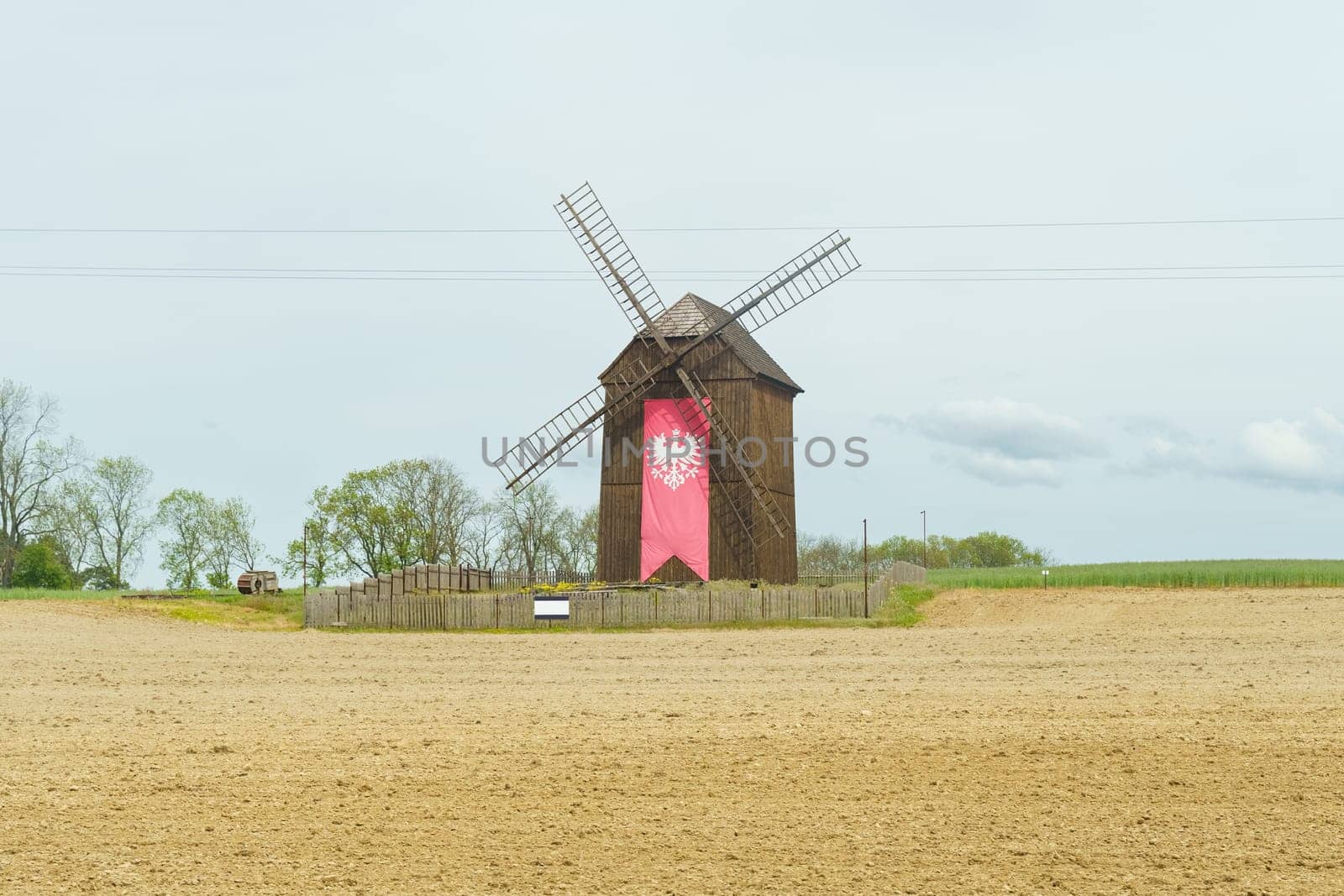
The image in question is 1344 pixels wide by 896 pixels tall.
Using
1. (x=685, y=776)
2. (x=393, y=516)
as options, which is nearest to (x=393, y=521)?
(x=393, y=516)

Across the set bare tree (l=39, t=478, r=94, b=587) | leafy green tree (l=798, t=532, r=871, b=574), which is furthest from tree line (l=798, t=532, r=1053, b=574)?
bare tree (l=39, t=478, r=94, b=587)

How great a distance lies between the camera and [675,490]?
39.4 metres

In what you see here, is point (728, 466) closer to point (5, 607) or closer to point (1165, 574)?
point (1165, 574)

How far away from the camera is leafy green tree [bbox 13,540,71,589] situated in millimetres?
60875

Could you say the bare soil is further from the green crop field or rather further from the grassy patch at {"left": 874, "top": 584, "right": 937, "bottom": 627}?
the green crop field

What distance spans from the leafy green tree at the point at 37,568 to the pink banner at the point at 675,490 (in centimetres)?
→ 3536

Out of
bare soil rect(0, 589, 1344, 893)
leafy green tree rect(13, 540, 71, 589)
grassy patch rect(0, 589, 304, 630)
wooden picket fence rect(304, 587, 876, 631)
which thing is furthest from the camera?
leafy green tree rect(13, 540, 71, 589)

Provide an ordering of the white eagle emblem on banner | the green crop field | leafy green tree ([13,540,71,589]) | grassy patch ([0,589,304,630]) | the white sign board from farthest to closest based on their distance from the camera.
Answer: leafy green tree ([13,540,71,589]), the green crop field, grassy patch ([0,589,304,630]), the white eagle emblem on banner, the white sign board

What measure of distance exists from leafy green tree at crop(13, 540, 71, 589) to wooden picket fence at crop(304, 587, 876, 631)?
30.1 m

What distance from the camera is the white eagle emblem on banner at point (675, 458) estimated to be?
129 ft

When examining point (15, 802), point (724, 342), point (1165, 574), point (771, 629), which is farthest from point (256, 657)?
point (1165, 574)

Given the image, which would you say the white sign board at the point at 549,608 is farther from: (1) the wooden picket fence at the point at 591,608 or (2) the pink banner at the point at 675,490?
Result: (2) the pink banner at the point at 675,490

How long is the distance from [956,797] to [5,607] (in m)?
34.6

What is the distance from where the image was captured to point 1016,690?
20.0m
